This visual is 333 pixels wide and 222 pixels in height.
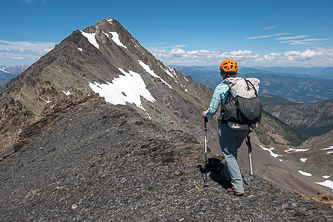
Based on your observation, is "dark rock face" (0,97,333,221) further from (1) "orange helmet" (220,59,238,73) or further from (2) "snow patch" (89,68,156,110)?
(2) "snow patch" (89,68,156,110)

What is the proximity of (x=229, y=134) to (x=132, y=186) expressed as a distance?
535 centimetres

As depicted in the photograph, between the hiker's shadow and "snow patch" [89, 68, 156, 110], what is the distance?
4680 cm

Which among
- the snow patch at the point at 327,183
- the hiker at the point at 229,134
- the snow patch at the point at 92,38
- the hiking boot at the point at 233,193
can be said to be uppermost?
the snow patch at the point at 92,38

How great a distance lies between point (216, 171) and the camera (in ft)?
29.6

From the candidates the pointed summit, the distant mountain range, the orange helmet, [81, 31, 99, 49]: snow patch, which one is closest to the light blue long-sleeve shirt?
the orange helmet

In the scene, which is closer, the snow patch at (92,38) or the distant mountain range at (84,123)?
the distant mountain range at (84,123)

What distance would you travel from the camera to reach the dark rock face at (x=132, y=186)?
6.92 meters

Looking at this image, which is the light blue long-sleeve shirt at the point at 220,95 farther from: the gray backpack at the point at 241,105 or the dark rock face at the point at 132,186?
the dark rock face at the point at 132,186

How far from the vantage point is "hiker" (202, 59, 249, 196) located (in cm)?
692

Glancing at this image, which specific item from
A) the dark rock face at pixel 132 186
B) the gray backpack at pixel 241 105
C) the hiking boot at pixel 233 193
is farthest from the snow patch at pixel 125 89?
the gray backpack at pixel 241 105

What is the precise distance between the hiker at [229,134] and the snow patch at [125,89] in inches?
1915

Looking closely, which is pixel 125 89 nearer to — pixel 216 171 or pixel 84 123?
pixel 84 123

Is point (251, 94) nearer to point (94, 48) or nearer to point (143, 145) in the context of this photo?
point (143, 145)

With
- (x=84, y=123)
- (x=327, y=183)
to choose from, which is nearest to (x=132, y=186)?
(x=84, y=123)
